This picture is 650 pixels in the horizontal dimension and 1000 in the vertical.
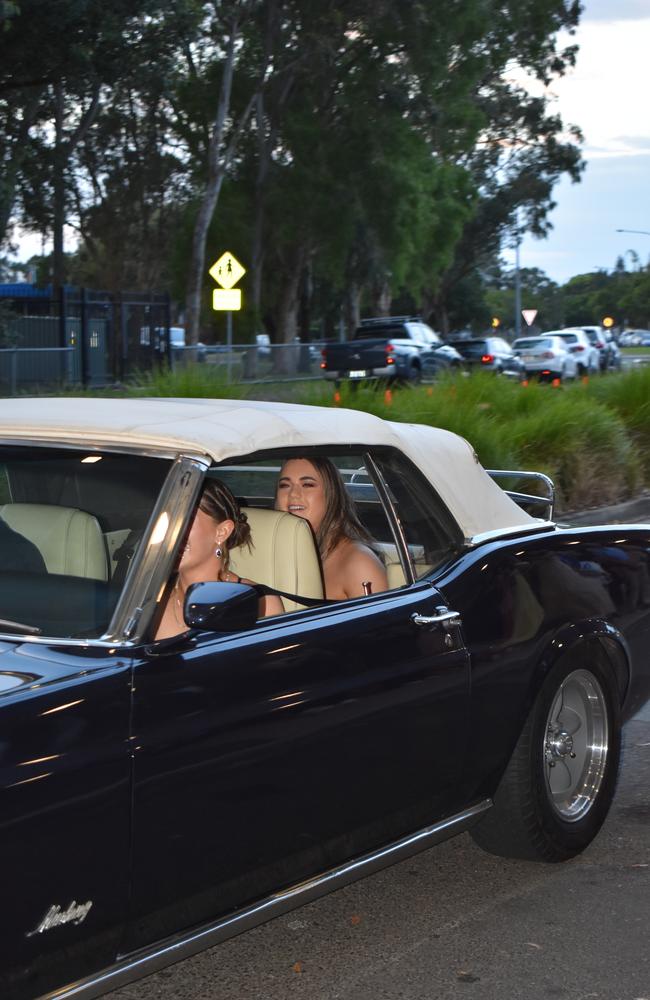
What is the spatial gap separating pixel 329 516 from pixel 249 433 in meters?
0.88

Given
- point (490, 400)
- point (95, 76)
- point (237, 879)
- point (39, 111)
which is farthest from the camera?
point (39, 111)

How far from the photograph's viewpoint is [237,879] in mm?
3293

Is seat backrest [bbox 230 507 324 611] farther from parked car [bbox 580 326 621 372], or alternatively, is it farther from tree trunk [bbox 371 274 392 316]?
tree trunk [bbox 371 274 392 316]

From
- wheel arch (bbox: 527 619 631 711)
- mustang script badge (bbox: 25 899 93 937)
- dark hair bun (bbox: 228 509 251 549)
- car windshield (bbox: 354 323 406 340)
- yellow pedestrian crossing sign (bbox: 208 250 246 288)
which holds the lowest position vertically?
mustang script badge (bbox: 25 899 93 937)

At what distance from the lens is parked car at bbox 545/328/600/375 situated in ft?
143

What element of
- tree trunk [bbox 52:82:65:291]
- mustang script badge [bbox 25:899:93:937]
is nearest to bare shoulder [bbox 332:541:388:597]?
mustang script badge [bbox 25:899:93:937]

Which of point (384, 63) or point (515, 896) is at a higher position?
point (384, 63)

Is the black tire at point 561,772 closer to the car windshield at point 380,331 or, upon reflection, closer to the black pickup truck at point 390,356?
the black pickup truck at point 390,356

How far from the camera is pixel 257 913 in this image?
3.39 metres

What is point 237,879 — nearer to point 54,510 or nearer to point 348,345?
point 54,510

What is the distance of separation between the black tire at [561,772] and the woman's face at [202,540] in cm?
127

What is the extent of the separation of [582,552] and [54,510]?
6.14 feet

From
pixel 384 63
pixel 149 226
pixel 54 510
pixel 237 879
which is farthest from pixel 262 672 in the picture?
pixel 149 226

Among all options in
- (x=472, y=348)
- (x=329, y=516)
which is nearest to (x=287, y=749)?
(x=329, y=516)
